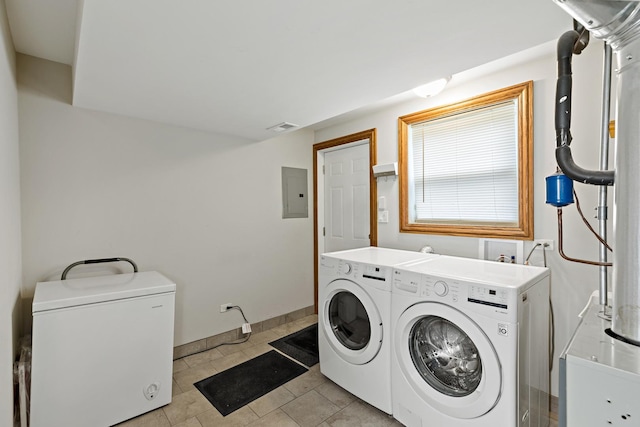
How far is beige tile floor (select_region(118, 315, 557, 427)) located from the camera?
1832 millimetres

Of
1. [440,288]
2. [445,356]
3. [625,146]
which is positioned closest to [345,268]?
[440,288]

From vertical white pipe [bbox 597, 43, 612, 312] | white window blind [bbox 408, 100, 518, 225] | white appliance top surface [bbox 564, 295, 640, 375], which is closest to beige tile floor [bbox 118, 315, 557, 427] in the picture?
vertical white pipe [bbox 597, 43, 612, 312]

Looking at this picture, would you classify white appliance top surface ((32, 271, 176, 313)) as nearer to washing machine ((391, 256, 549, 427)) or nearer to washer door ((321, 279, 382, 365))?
washer door ((321, 279, 382, 365))

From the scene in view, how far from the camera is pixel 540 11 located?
44.5 inches

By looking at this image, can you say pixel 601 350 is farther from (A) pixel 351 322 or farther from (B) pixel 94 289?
(B) pixel 94 289

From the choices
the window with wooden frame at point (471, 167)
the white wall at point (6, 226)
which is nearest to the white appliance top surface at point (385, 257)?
the window with wooden frame at point (471, 167)

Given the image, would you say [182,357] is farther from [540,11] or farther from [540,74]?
[540,74]

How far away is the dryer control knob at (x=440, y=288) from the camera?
157 centimetres

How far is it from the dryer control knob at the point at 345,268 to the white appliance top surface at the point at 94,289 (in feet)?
3.76

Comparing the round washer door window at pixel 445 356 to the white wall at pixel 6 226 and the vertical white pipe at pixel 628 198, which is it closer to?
the vertical white pipe at pixel 628 198

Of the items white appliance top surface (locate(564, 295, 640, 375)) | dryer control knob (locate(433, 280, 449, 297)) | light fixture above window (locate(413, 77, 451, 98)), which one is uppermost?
light fixture above window (locate(413, 77, 451, 98))

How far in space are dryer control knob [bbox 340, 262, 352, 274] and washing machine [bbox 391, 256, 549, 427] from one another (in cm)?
37

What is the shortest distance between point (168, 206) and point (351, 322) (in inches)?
71.1

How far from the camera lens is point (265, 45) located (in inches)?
52.6
